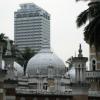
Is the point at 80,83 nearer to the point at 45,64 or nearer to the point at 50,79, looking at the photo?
the point at 50,79

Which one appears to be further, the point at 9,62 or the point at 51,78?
the point at 51,78

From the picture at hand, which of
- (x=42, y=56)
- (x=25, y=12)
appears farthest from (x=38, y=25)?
(x=42, y=56)

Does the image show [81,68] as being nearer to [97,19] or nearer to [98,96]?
[98,96]

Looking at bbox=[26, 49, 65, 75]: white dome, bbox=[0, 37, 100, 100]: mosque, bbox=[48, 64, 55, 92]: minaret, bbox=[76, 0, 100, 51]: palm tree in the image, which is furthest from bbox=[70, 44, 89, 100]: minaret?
bbox=[26, 49, 65, 75]: white dome

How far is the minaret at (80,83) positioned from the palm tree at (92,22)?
42.7 feet

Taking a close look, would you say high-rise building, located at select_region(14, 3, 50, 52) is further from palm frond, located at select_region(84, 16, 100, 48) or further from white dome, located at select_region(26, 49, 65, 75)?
palm frond, located at select_region(84, 16, 100, 48)

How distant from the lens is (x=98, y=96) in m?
50.1

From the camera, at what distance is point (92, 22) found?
25766mm

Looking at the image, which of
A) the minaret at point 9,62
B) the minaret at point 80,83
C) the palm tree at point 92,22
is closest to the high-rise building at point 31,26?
the minaret at point 80,83

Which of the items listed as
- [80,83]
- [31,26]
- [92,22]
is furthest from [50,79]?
[31,26]

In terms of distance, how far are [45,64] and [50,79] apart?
205 inches

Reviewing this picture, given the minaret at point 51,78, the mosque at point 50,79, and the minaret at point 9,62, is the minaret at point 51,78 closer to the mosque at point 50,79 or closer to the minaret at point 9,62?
the mosque at point 50,79

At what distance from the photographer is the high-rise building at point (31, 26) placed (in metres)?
159

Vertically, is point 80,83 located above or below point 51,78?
below
